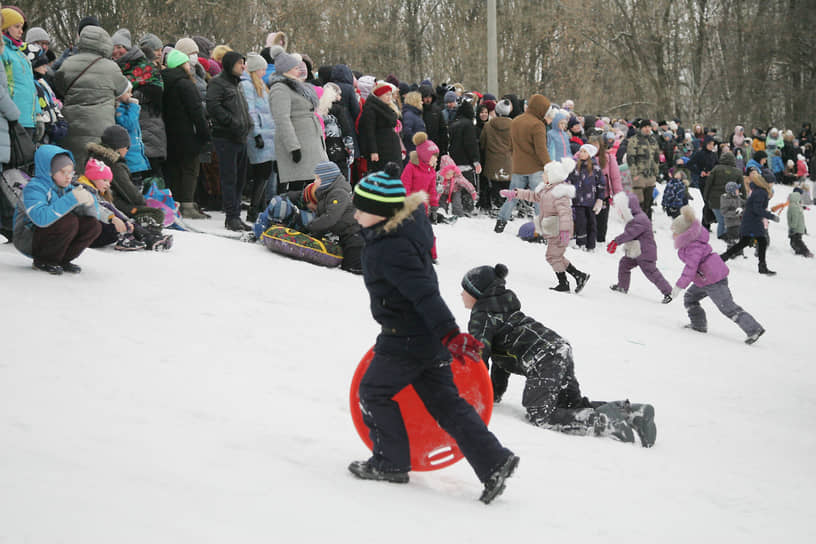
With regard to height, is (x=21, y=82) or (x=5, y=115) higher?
(x=21, y=82)

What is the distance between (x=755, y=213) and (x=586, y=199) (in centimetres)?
357

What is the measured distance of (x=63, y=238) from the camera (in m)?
6.44

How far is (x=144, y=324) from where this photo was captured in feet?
19.4

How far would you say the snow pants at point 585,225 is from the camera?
43.8ft

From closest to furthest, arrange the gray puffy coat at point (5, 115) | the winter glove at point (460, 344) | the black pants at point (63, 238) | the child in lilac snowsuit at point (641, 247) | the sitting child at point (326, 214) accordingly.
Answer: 1. the winter glove at point (460, 344)
2. the black pants at point (63, 238)
3. the gray puffy coat at point (5, 115)
4. the sitting child at point (326, 214)
5. the child in lilac snowsuit at point (641, 247)

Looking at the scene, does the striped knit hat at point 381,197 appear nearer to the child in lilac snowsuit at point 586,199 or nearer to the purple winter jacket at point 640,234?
the purple winter jacket at point 640,234

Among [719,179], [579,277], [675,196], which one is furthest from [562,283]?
[675,196]

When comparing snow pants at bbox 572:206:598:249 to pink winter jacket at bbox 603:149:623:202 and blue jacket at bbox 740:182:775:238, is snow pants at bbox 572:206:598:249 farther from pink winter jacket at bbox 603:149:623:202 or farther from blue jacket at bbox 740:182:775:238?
blue jacket at bbox 740:182:775:238

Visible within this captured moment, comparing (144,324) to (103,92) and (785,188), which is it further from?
(785,188)

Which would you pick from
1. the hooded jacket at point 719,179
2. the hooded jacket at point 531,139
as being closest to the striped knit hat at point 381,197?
the hooded jacket at point 531,139

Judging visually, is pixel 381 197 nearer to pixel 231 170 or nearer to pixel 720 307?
pixel 231 170

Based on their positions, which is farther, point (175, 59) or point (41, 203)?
point (175, 59)

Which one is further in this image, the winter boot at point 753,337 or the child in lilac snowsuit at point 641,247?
the child in lilac snowsuit at point 641,247

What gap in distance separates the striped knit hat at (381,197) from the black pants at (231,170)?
20.3ft
